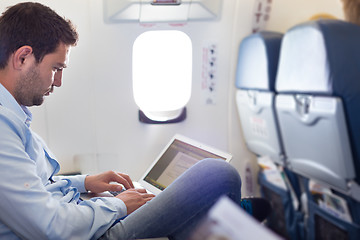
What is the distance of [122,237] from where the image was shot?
4.50ft

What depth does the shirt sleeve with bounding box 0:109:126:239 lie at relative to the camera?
115 cm

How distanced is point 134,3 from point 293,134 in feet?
4.22

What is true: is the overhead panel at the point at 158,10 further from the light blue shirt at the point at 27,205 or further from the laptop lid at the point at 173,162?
the light blue shirt at the point at 27,205

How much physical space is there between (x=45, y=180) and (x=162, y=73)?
1.26 metres

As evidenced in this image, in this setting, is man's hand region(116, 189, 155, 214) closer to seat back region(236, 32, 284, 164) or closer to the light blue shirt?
the light blue shirt

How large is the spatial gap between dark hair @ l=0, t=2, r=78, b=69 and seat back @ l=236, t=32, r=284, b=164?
1.47 metres

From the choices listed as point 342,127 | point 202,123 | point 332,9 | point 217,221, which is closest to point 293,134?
point 342,127

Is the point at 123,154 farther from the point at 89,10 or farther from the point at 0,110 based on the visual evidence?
the point at 0,110

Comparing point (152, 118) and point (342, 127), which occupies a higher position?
point (342, 127)

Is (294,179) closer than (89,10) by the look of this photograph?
No

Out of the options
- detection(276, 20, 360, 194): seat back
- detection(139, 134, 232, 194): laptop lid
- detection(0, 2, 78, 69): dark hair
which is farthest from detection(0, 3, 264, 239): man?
detection(276, 20, 360, 194): seat back

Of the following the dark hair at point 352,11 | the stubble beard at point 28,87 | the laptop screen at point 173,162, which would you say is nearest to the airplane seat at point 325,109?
the dark hair at point 352,11

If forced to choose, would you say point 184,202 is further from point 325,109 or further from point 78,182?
point 325,109

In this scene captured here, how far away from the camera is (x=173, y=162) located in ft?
6.88
